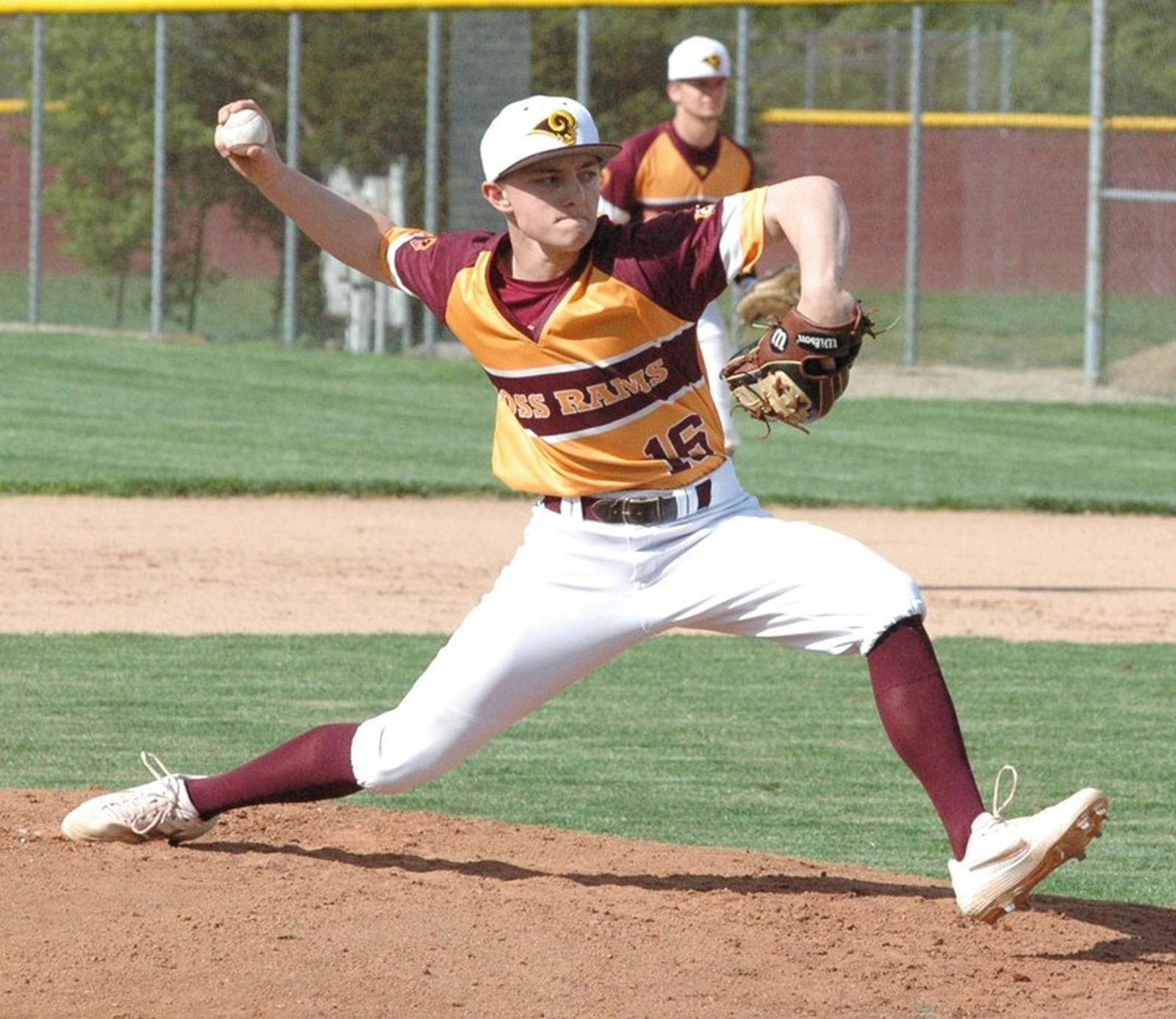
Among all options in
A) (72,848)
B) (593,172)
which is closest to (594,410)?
(593,172)

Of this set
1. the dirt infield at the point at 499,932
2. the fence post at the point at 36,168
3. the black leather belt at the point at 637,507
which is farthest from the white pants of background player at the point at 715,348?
the fence post at the point at 36,168

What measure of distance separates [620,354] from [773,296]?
208 cm

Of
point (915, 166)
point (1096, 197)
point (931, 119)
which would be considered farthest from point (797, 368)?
point (931, 119)

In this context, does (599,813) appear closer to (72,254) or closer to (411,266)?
(411,266)

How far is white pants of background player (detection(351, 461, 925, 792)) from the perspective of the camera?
3.99 metres

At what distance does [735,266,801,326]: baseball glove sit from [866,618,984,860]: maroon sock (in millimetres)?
2210

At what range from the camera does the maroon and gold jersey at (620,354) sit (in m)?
4.05

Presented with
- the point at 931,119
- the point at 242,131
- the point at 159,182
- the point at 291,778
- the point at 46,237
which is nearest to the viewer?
the point at 242,131

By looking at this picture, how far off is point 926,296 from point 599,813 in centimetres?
1542

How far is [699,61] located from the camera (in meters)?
9.23

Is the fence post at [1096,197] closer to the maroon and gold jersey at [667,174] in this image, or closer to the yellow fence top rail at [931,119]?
the yellow fence top rail at [931,119]

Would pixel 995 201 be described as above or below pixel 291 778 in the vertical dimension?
above

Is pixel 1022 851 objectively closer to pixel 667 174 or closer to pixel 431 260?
pixel 431 260

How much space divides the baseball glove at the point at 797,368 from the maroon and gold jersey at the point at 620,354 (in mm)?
271
